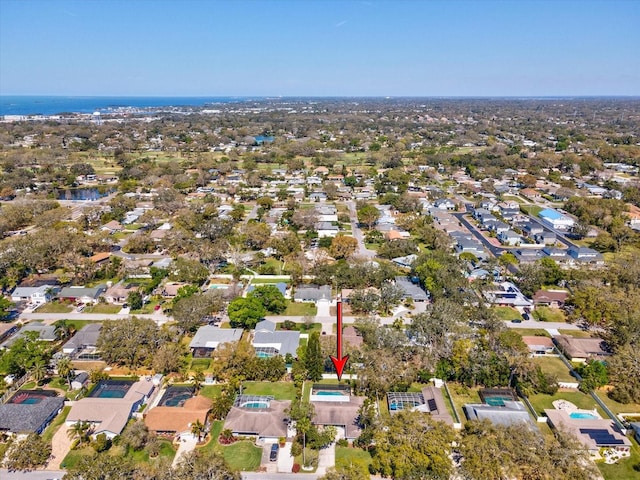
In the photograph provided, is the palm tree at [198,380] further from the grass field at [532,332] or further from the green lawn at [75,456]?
the grass field at [532,332]

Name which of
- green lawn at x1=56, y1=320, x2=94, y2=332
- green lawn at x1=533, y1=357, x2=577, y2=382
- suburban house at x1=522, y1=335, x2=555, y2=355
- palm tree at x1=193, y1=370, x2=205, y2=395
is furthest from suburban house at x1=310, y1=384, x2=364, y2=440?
green lawn at x1=56, y1=320, x2=94, y2=332

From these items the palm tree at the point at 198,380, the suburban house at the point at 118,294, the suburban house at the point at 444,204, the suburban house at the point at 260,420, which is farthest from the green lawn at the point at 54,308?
the suburban house at the point at 444,204

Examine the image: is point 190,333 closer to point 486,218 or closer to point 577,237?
point 486,218

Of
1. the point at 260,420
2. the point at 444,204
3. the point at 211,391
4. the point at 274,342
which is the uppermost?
the point at 444,204

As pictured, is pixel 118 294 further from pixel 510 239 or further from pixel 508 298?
pixel 510 239

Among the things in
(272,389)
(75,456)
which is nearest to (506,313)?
(272,389)
